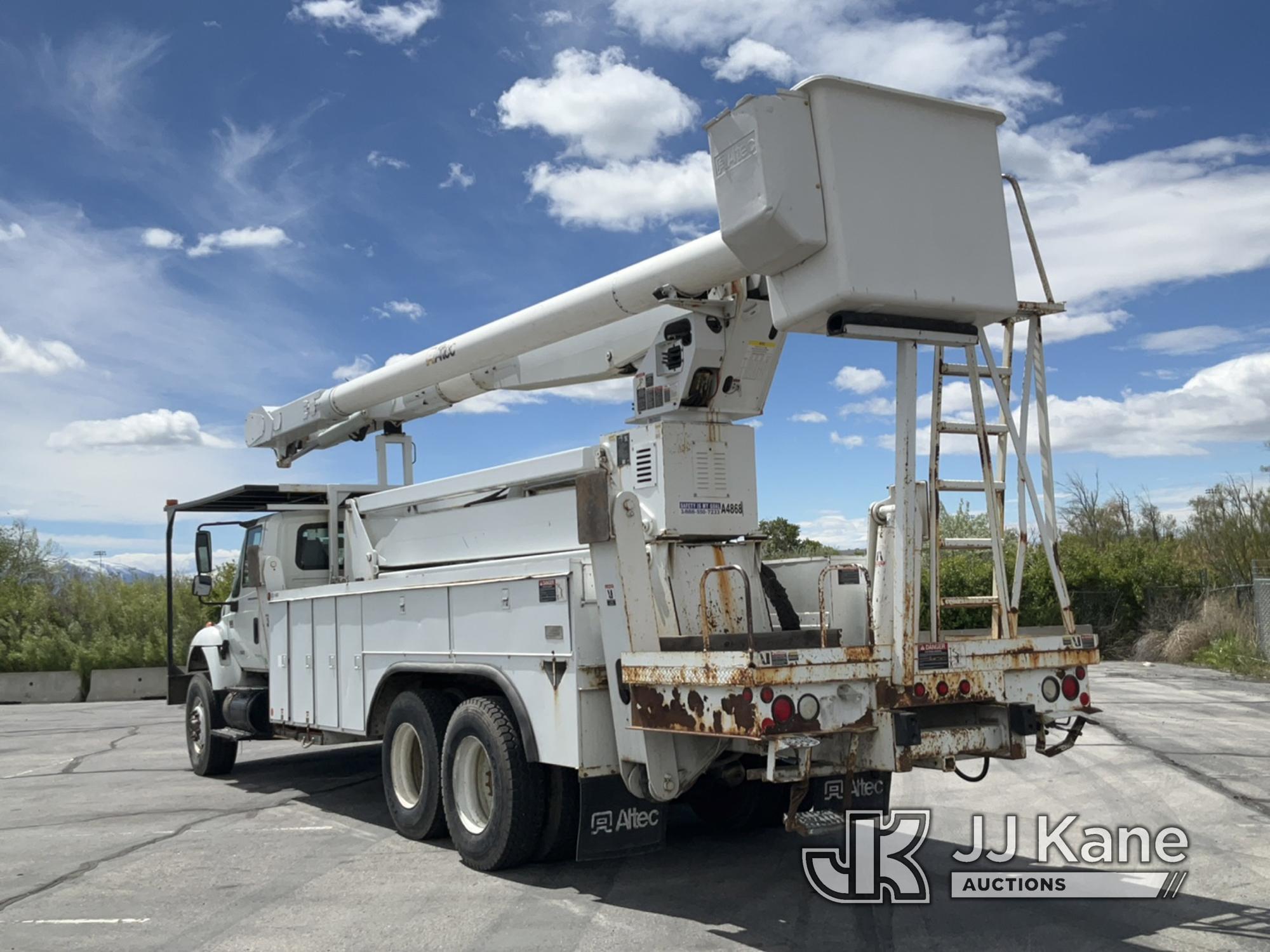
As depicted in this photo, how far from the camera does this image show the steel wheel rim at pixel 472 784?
7629 mm

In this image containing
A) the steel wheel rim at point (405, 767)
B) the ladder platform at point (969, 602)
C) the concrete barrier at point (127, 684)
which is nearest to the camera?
the ladder platform at point (969, 602)

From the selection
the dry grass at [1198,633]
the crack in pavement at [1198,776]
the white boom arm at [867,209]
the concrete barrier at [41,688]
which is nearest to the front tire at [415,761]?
the white boom arm at [867,209]

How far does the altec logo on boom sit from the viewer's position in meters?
6.80

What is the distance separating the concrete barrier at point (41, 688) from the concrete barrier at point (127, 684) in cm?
35

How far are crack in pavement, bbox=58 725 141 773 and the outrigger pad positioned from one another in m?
9.13

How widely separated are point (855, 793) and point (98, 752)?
10756 mm

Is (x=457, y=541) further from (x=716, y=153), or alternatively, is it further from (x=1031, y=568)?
(x=1031, y=568)

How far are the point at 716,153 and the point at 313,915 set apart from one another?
4740 millimetres

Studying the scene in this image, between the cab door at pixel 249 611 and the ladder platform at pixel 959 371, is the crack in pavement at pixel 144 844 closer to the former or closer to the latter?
the cab door at pixel 249 611

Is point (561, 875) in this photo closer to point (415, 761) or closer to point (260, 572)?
point (415, 761)

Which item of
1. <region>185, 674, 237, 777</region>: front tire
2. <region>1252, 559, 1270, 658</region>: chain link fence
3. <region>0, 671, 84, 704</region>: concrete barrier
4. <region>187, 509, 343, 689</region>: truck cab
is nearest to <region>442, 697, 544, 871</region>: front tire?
<region>187, 509, 343, 689</region>: truck cab

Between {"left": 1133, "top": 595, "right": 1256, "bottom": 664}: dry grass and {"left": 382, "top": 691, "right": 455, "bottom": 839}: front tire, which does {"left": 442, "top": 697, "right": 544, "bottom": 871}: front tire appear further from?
{"left": 1133, "top": 595, "right": 1256, "bottom": 664}: dry grass

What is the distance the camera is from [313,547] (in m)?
11.7

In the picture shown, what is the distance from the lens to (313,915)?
6684 mm
